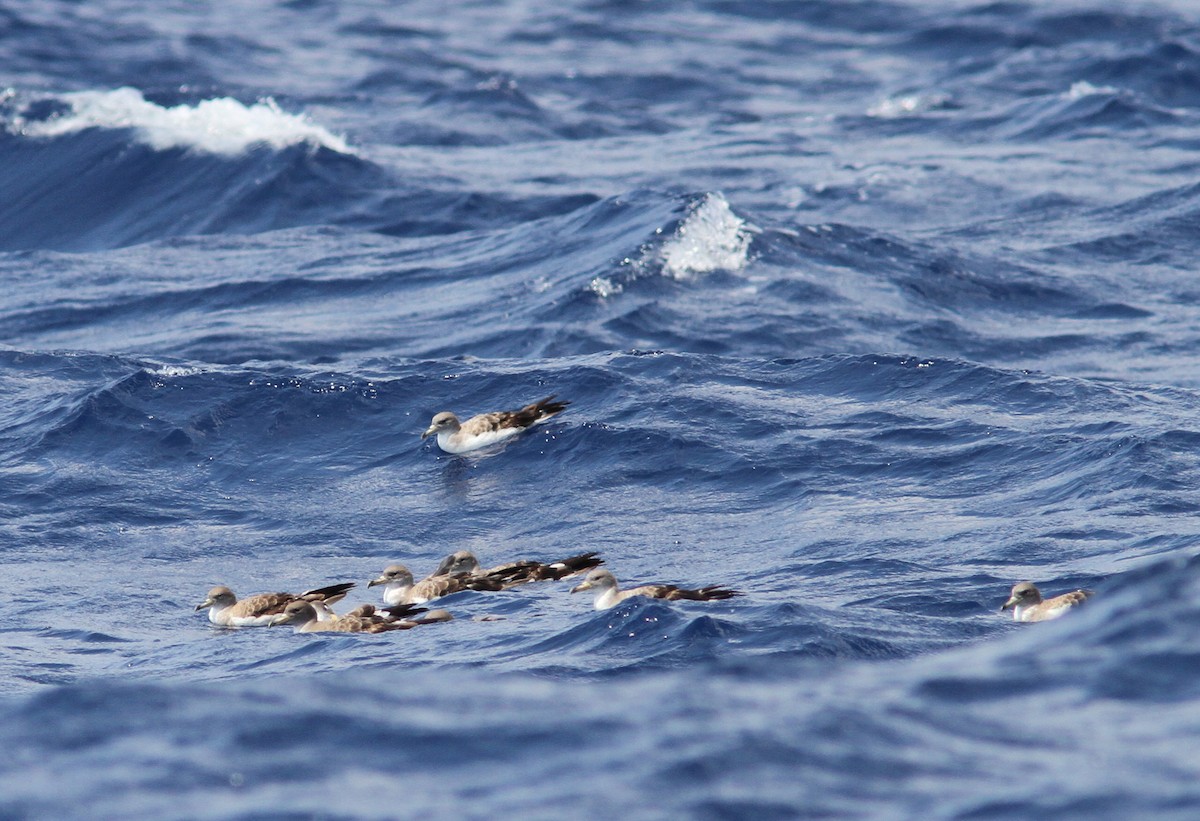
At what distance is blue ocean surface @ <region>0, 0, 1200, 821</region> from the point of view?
26.4 ft

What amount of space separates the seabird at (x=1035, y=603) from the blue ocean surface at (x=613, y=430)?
0.92 ft

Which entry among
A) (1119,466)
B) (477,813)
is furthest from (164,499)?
(477,813)

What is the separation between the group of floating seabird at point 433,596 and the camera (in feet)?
39.6

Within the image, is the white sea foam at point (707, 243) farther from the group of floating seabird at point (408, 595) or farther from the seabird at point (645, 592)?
the seabird at point (645, 592)

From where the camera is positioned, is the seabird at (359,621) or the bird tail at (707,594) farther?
the seabird at (359,621)

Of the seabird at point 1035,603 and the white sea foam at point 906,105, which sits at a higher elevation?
the white sea foam at point 906,105

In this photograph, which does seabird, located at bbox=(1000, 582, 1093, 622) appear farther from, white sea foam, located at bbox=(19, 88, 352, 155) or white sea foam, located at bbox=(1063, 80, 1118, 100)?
white sea foam, located at bbox=(1063, 80, 1118, 100)

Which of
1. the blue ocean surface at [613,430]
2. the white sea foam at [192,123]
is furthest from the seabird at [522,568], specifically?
the white sea foam at [192,123]

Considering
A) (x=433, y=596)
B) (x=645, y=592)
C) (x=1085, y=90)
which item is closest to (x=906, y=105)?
(x=1085, y=90)

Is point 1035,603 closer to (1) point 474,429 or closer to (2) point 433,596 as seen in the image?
(2) point 433,596

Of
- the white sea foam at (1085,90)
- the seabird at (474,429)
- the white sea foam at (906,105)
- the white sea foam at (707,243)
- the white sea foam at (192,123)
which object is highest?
the white sea foam at (192,123)

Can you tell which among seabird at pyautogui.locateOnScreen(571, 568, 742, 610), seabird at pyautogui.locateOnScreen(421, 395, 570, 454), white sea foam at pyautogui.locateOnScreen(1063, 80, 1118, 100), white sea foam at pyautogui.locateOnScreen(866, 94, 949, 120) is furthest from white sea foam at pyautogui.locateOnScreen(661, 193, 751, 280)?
white sea foam at pyautogui.locateOnScreen(1063, 80, 1118, 100)

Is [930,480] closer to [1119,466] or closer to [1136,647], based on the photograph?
[1119,466]

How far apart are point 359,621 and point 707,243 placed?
11.7 m
